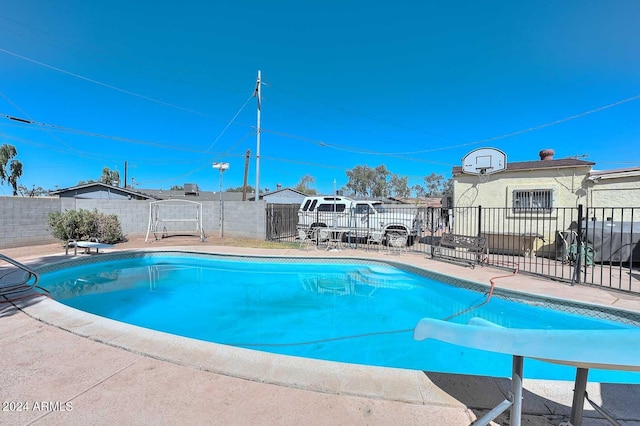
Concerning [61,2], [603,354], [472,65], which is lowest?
[603,354]

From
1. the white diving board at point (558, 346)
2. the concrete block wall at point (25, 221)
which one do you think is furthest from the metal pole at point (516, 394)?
the concrete block wall at point (25, 221)

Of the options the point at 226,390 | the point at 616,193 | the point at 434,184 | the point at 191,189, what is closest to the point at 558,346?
the point at 226,390

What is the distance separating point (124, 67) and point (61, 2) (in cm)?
547

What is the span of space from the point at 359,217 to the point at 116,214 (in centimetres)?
1117

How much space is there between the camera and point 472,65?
13.7 m

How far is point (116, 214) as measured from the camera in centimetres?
1260

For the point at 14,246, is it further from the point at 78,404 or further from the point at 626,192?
the point at 626,192

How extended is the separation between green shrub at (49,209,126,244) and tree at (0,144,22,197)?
22.6 m

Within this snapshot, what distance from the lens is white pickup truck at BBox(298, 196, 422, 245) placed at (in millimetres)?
11305

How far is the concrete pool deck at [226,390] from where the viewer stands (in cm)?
185

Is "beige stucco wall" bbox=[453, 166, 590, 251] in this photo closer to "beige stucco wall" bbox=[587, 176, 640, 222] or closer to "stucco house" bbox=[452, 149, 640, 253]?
"stucco house" bbox=[452, 149, 640, 253]

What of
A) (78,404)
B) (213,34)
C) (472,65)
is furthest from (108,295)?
(472,65)

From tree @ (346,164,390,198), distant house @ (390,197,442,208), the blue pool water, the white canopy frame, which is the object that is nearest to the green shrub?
the white canopy frame

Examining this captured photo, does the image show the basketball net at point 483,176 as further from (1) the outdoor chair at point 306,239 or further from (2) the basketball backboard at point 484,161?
(1) the outdoor chair at point 306,239
